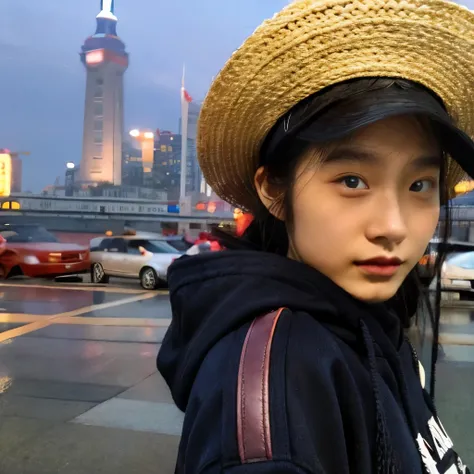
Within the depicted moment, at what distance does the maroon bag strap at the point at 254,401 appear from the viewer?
0.68m

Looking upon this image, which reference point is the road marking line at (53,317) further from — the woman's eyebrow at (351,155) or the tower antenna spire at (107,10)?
the tower antenna spire at (107,10)

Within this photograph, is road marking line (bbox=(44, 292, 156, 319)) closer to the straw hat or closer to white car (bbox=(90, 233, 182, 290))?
white car (bbox=(90, 233, 182, 290))

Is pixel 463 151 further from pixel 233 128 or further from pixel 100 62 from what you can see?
pixel 100 62

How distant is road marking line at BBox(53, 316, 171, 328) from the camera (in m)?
7.43

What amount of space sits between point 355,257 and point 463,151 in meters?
0.28

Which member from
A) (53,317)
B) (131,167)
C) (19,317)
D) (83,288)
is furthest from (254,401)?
(131,167)

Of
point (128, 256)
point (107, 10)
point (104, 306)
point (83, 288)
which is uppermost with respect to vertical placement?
point (107, 10)

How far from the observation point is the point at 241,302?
0.87m

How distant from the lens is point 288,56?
3.25 feet

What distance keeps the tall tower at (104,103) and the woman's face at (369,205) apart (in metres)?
79.1

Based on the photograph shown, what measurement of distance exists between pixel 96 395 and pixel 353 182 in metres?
3.91

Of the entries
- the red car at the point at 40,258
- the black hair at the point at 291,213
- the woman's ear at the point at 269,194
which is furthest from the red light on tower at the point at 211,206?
the woman's ear at the point at 269,194

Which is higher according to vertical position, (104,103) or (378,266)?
(104,103)

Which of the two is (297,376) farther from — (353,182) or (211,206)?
(211,206)
